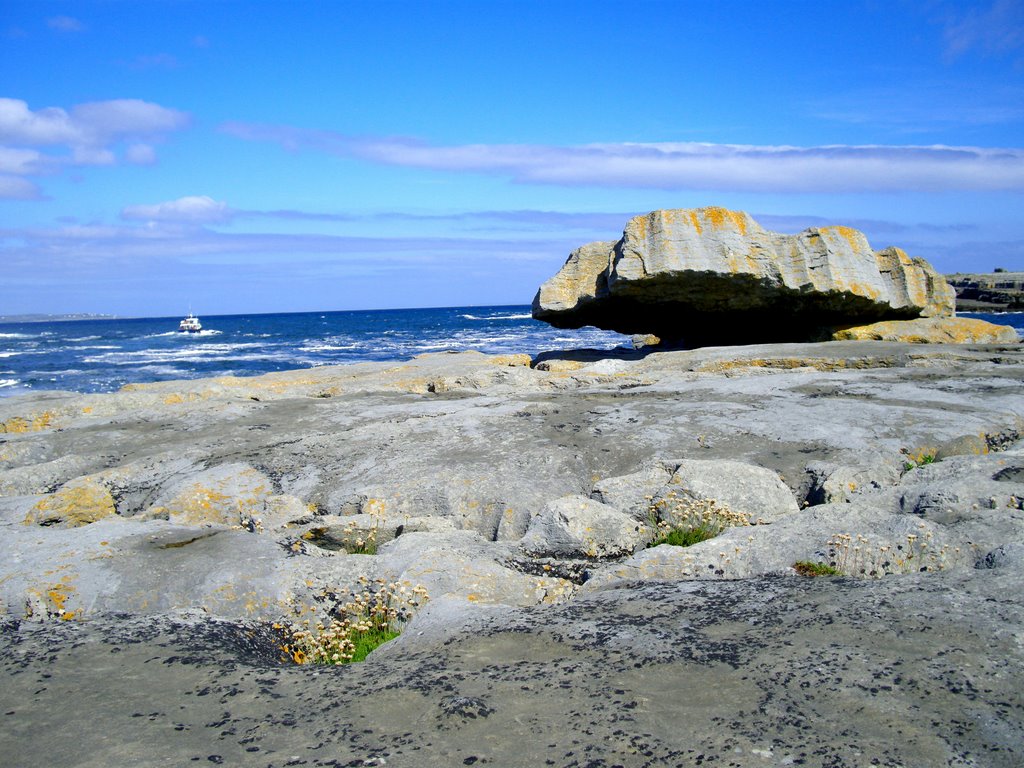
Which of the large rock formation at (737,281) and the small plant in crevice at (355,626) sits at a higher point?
the large rock formation at (737,281)

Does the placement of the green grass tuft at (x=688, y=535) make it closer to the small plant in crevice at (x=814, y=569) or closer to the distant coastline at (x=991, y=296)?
the small plant in crevice at (x=814, y=569)

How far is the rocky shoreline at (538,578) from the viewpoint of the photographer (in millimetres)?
3436

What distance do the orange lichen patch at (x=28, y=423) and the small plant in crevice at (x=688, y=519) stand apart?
34.5 feet

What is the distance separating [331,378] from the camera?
59.1 feet

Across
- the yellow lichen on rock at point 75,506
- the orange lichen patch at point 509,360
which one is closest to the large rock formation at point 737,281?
the orange lichen patch at point 509,360

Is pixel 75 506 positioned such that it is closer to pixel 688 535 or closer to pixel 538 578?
pixel 538 578

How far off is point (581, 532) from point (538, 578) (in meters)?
0.89

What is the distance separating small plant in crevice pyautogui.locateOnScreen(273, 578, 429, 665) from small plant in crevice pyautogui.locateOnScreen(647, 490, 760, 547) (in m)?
2.50

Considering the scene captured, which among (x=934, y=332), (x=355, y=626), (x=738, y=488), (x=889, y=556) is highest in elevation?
(x=934, y=332)

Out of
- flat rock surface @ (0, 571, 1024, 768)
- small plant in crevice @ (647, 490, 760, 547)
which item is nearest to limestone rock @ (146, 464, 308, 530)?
flat rock surface @ (0, 571, 1024, 768)

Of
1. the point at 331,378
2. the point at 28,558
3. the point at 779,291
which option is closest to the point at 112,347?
the point at 331,378

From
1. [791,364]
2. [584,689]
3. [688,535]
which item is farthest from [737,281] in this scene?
[584,689]

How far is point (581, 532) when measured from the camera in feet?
22.2

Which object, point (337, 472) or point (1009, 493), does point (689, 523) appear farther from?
point (337, 472)
